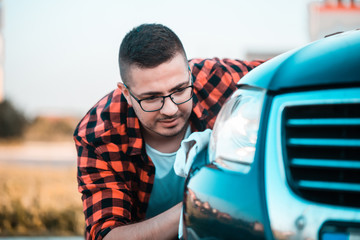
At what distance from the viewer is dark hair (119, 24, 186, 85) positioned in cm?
211

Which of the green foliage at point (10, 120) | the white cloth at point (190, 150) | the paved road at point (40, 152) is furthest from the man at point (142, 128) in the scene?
the green foliage at point (10, 120)

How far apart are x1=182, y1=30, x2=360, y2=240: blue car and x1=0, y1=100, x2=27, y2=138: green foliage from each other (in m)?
12.4

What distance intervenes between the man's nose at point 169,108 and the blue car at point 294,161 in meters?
0.83

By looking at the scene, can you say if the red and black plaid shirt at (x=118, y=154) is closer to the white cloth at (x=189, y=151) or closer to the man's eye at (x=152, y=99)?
the man's eye at (x=152, y=99)

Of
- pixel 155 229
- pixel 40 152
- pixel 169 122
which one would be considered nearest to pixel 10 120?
pixel 40 152

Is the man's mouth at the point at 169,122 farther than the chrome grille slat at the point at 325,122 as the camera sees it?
Yes

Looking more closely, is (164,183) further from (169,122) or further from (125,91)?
(125,91)

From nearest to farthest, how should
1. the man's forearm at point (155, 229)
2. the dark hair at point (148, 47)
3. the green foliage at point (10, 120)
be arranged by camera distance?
the man's forearm at point (155, 229) → the dark hair at point (148, 47) → the green foliage at point (10, 120)

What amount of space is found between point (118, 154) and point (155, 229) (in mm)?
588

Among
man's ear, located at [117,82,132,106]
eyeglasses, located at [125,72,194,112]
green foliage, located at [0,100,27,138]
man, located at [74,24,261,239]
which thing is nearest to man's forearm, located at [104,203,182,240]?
man, located at [74,24,261,239]

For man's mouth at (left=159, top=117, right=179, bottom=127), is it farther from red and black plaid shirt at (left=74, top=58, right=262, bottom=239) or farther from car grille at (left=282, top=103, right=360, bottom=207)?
car grille at (left=282, top=103, right=360, bottom=207)

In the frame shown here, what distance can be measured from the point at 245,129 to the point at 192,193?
0.26 m

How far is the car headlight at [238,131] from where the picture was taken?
1.13 meters

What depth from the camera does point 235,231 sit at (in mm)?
1033
